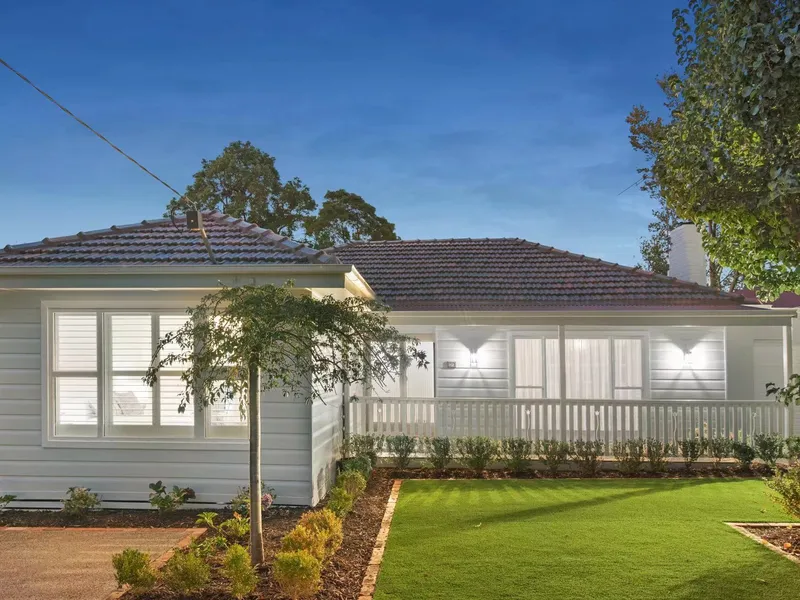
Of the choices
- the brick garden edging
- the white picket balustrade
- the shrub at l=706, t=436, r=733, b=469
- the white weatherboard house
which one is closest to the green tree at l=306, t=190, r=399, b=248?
the white weatherboard house

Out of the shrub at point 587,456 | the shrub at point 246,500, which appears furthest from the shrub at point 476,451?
the shrub at point 246,500

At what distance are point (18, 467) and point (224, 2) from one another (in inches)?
309

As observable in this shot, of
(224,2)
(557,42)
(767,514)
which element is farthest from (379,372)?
(557,42)

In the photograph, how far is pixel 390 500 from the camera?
829 centimetres

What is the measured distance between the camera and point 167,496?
24.6 ft

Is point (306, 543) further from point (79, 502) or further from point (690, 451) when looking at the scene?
point (690, 451)

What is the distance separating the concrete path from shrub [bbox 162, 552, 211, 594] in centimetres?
79

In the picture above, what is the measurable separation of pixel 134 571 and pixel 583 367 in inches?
432

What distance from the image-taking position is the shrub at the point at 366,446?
10.0 metres

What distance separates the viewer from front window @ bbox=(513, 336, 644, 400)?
527 inches

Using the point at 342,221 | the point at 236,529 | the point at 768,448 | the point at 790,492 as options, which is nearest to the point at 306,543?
the point at 236,529

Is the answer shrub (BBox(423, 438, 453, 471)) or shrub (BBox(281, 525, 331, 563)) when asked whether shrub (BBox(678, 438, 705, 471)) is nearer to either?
shrub (BBox(423, 438, 453, 471))

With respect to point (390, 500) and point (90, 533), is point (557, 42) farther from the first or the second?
point (90, 533)

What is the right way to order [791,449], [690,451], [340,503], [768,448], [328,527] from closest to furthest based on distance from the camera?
[328,527], [340,503], [791,449], [768,448], [690,451]
